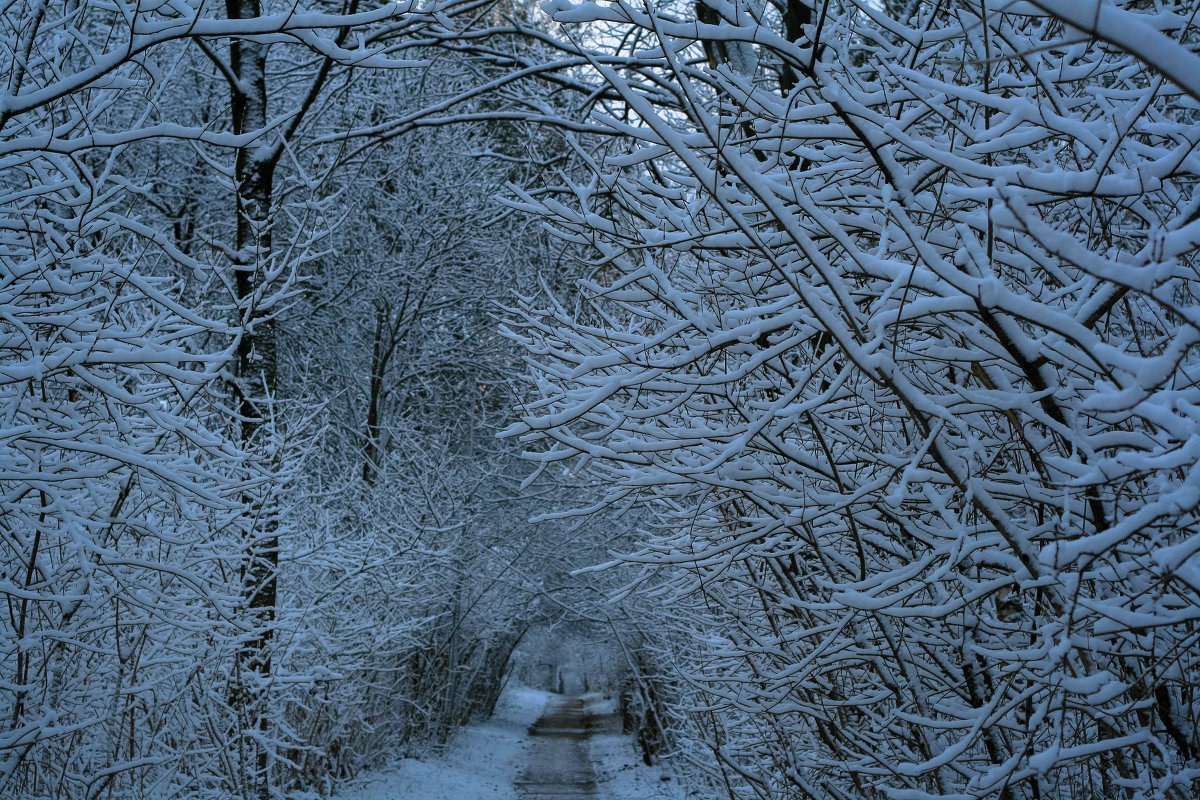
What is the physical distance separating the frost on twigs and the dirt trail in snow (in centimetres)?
1092

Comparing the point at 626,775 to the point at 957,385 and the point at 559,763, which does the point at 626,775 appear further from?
the point at 957,385

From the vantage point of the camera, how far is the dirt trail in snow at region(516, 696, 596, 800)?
13352 mm

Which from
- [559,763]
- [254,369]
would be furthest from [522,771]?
[254,369]

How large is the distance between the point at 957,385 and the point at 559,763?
16224mm

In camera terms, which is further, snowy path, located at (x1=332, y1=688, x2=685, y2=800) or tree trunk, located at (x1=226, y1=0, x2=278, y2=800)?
snowy path, located at (x1=332, y1=688, x2=685, y2=800)

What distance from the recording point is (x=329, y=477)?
12141 millimetres

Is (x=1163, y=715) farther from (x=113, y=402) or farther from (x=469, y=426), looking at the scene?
(x=469, y=426)

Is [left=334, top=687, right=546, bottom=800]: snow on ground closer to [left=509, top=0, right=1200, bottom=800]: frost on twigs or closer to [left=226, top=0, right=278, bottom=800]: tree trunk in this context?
[left=226, top=0, right=278, bottom=800]: tree trunk

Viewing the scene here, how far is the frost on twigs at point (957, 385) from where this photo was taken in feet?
5.47

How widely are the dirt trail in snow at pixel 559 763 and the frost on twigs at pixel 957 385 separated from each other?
35.8 feet

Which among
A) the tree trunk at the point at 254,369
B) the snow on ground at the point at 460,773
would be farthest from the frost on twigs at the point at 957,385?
the snow on ground at the point at 460,773

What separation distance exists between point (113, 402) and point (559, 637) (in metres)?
25.3

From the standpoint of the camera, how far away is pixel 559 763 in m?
17.0

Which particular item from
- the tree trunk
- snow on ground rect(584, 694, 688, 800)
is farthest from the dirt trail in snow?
the tree trunk
